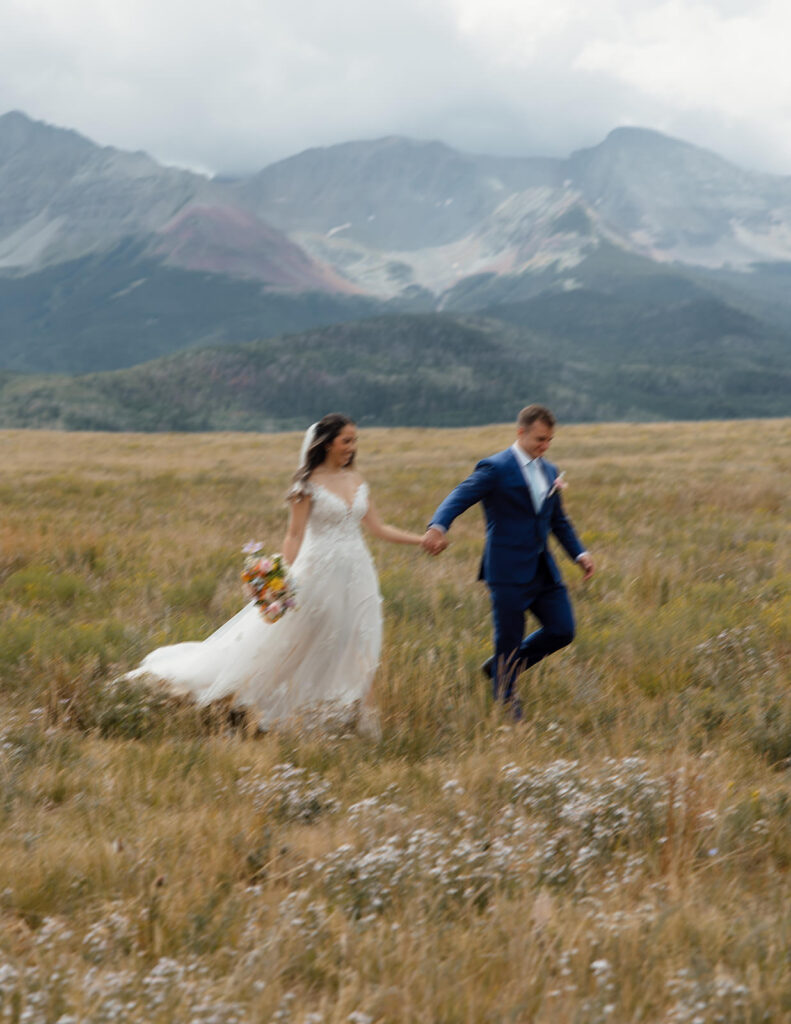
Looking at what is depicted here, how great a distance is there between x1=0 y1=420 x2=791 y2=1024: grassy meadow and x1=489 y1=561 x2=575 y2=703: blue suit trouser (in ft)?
0.79

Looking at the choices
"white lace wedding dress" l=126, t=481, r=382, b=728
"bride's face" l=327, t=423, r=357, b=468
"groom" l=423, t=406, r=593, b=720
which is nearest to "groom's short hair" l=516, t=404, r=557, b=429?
"groom" l=423, t=406, r=593, b=720

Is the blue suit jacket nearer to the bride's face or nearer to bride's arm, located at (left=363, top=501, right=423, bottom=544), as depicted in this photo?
bride's arm, located at (left=363, top=501, right=423, bottom=544)

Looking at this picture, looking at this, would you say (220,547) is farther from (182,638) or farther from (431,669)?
(431,669)

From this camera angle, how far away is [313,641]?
5746 mm

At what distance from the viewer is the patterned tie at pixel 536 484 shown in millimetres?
5543

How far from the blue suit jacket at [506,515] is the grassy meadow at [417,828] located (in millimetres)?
762

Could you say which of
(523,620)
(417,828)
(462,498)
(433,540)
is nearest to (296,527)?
(433,540)

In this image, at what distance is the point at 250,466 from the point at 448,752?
2431 cm

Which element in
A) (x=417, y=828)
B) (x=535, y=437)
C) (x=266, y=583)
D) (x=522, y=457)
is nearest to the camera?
(x=417, y=828)

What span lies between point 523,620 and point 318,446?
1.60 meters

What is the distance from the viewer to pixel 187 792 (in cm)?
411

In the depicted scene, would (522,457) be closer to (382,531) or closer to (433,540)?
(433,540)

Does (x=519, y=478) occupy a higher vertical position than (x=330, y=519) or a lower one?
higher

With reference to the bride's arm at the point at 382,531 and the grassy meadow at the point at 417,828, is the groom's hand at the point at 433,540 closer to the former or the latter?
the bride's arm at the point at 382,531
